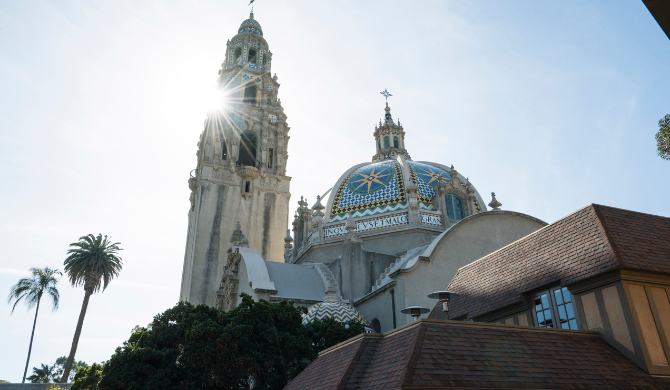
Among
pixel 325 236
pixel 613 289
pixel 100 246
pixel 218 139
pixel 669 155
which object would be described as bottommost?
pixel 613 289

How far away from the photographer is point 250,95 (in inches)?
1748

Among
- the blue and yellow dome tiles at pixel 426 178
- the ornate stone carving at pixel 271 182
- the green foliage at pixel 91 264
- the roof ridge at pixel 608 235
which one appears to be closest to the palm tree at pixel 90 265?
the green foliage at pixel 91 264

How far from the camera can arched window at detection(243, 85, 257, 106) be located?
144 feet

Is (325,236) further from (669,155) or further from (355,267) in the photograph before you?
(669,155)

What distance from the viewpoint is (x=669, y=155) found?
48.9ft

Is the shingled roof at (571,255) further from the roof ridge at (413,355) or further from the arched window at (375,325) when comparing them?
the arched window at (375,325)

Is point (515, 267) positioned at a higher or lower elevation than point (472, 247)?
lower

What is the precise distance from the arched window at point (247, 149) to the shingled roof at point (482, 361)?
104ft

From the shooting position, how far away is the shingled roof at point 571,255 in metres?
11.3

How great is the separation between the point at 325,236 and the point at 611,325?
65.7ft

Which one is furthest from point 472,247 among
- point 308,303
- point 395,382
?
point 395,382

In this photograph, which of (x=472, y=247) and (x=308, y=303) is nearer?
(x=472, y=247)

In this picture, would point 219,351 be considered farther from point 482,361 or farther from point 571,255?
point 571,255

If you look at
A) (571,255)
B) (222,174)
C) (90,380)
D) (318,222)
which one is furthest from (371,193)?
(571,255)
